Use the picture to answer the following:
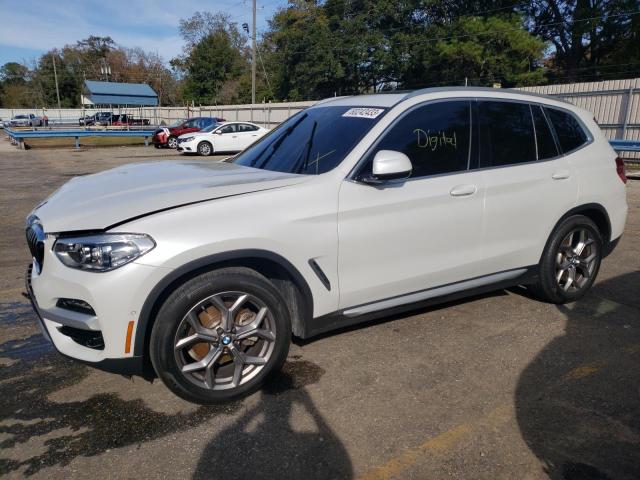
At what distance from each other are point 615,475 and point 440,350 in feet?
4.67

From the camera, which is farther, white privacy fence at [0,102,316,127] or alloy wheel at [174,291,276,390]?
white privacy fence at [0,102,316,127]

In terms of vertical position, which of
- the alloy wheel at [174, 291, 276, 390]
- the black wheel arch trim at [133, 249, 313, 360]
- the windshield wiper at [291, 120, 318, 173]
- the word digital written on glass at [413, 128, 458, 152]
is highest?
the word digital written on glass at [413, 128, 458, 152]

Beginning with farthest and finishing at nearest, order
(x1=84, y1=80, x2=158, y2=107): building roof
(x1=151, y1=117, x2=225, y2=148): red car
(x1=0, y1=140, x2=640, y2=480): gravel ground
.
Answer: (x1=84, y1=80, x2=158, y2=107): building roof
(x1=151, y1=117, x2=225, y2=148): red car
(x1=0, y1=140, x2=640, y2=480): gravel ground

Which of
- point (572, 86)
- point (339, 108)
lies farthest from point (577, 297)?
A: point (572, 86)

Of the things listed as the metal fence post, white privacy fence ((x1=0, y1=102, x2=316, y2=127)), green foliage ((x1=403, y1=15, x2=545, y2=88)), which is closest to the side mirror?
white privacy fence ((x1=0, y1=102, x2=316, y2=127))

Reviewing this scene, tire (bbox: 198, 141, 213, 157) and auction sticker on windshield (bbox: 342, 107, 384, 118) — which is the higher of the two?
auction sticker on windshield (bbox: 342, 107, 384, 118)

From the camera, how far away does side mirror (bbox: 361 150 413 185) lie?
3.16 meters

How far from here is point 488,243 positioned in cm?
394

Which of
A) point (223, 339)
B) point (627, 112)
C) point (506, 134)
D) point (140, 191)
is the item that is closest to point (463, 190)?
point (506, 134)

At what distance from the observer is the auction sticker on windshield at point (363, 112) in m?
3.62

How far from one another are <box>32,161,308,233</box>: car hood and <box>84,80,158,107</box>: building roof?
47.1 metres

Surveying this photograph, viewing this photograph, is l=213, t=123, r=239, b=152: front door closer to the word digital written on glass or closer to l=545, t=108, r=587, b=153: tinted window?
l=545, t=108, r=587, b=153: tinted window

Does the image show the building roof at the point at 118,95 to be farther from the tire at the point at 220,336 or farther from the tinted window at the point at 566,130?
the tire at the point at 220,336

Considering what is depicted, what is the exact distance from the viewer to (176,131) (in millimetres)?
25688
